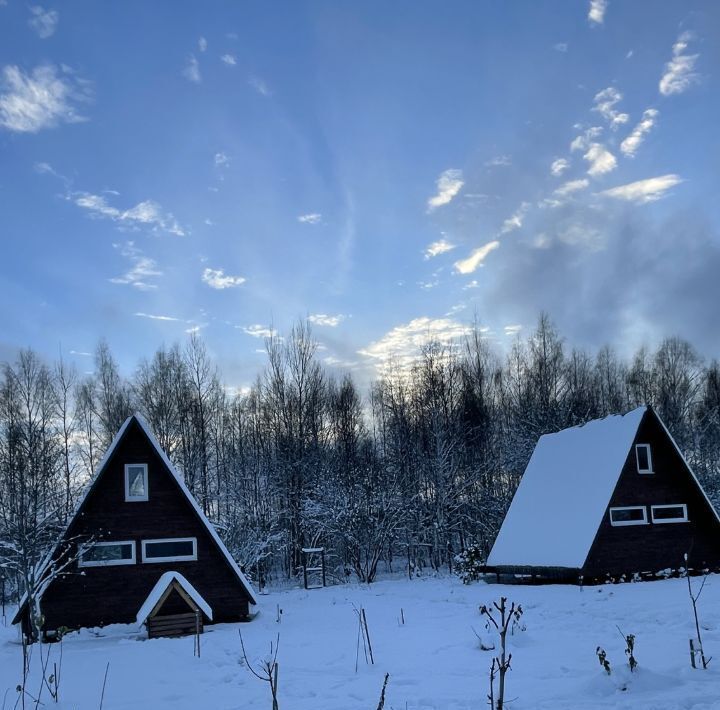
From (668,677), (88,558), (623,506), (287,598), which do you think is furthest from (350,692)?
(287,598)

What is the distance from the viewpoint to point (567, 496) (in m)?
28.0

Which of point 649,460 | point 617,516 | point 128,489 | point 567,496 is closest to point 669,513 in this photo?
point 649,460

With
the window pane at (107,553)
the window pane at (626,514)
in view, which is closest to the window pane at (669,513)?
Result: the window pane at (626,514)

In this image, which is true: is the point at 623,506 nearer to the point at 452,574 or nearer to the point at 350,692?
the point at 452,574

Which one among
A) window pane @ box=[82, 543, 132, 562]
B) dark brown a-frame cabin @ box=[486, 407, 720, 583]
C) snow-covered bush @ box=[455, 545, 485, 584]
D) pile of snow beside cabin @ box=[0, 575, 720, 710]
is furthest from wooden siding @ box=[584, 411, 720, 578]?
window pane @ box=[82, 543, 132, 562]

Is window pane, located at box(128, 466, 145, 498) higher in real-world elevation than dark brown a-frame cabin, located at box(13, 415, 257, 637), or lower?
higher

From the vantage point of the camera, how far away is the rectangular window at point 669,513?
27.4m

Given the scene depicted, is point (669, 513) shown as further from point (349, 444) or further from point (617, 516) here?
point (349, 444)

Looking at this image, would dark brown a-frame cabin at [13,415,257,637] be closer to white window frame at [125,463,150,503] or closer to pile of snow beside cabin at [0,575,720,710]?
white window frame at [125,463,150,503]

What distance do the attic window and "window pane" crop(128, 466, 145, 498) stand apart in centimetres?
1842

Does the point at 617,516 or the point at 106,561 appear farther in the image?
the point at 617,516

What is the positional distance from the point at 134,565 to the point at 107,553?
901 mm

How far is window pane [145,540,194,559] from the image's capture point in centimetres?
2228

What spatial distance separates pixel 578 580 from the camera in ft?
82.3
